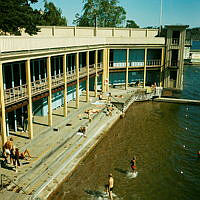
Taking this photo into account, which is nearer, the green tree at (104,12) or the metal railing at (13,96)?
the metal railing at (13,96)

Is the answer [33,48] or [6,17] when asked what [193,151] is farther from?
[6,17]

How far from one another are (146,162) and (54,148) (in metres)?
7.88

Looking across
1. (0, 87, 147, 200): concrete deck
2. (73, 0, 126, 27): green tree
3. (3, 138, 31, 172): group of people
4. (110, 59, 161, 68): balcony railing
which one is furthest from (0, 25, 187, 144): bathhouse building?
(73, 0, 126, 27): green tree

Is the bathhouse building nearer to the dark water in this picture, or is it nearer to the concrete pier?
the concrete pier

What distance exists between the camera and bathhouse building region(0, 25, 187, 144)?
2505 centimetres

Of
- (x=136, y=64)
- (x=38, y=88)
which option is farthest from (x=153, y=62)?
(x=38, y=88)

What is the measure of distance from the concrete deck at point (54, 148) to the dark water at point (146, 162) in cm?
85

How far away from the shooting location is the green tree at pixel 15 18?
37844 mm

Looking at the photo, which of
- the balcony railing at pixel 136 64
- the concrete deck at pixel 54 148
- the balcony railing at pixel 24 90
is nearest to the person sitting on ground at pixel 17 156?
the concrete deck at pixel 54 148

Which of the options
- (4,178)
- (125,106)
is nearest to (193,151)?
(125,106)

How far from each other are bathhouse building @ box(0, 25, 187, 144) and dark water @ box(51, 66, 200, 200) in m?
6.62

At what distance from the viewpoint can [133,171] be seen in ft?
67.7

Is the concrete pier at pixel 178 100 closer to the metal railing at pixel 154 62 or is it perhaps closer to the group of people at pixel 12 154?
the metal railing at pixel 154 62

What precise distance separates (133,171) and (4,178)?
31.0 feet
